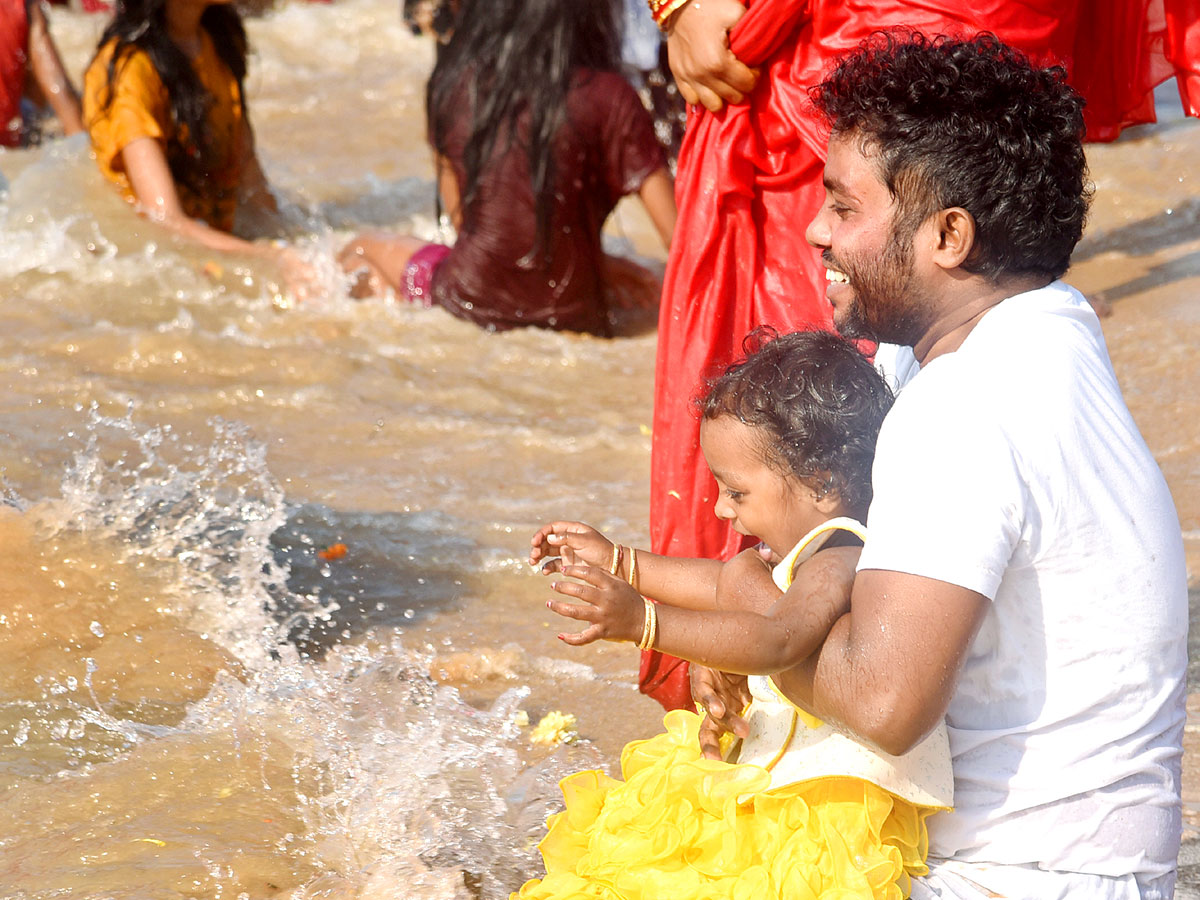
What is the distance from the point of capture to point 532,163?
17.0 ft

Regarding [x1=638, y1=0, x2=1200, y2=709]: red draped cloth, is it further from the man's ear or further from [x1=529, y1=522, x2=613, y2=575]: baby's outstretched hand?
the man's ear

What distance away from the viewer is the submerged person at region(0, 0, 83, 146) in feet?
23.7

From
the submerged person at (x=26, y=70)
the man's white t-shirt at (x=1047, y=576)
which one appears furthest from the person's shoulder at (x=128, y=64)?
the man's white t-shirt at (x=1047, y=576)

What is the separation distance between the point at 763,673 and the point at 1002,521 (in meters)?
0.36

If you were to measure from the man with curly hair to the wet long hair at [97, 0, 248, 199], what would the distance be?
461 centimetres

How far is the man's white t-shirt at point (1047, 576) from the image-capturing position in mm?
1520

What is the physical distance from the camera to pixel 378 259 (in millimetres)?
5773

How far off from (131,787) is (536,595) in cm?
130

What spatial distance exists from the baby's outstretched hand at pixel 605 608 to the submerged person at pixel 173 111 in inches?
167

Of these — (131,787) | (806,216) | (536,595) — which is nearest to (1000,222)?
(806,216)

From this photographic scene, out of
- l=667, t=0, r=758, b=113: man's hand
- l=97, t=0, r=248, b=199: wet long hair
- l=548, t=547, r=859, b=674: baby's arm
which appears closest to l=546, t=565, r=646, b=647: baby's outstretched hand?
l=548, t=547, r=859, b=674: baby's arm

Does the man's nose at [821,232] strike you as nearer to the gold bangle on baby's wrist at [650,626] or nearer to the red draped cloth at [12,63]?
the gold bangle on baby's wrist at [650,626]

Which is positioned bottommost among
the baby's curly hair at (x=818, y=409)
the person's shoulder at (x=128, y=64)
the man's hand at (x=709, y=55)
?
the person's shoulder at (x=128, y=64)

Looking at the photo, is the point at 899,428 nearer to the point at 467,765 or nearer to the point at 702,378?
the point at 702,378
